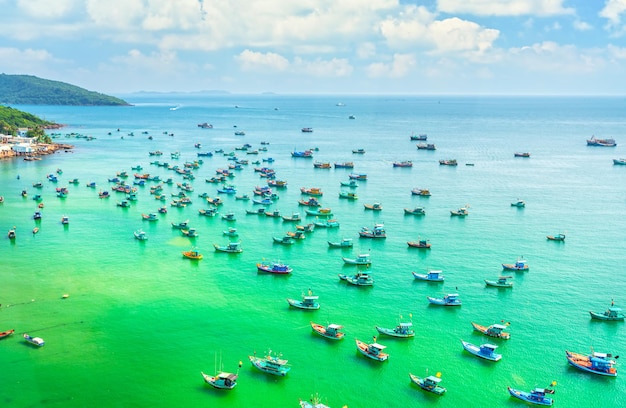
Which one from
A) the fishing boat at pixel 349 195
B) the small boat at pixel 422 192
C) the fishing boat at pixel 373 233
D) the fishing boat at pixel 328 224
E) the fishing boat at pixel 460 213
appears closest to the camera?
the fishing boat at pixel 373 233

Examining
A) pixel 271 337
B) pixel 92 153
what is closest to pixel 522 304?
pixel 271 337

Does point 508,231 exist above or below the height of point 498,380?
above

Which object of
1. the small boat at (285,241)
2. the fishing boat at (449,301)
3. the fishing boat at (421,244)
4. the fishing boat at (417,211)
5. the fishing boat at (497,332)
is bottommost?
the fishing boat at (497,332)

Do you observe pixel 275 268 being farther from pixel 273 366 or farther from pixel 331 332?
pixel 273 366

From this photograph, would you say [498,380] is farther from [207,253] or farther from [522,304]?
[207,253]

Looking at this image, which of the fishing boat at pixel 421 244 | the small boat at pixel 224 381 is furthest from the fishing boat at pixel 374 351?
the fishing boat at pixel 421 244

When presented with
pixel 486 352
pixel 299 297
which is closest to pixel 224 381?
pixel 299 297

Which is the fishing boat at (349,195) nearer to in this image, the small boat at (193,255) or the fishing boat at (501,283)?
the small boat at (193,255)

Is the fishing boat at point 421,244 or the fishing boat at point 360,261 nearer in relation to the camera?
the fishing boat at point 360,261

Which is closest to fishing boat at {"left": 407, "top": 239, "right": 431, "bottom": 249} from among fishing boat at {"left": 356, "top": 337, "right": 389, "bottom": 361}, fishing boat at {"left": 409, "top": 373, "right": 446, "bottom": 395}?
fishing boat at {"left": 356, "top": 337, "right": 389, "bottom": 361}
